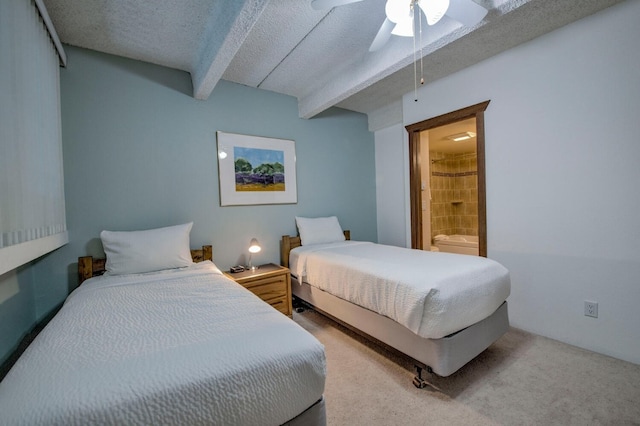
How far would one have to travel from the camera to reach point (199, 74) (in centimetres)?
234

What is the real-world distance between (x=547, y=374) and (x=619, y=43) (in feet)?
7.73

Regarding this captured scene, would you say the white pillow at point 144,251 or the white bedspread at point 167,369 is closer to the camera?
the white bedspread at point 167,369

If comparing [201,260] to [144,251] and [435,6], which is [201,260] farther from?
[435,6]

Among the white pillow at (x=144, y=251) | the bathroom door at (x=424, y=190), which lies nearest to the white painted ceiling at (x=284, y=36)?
the bathroom door at (x=424, y=190)

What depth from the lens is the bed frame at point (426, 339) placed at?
155 cm

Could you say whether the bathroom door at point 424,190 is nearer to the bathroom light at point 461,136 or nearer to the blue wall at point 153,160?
the bathroom light at point 461,136

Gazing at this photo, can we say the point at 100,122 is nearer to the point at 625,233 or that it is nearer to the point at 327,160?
the point at 327,160

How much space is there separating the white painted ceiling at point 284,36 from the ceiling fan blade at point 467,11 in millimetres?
143

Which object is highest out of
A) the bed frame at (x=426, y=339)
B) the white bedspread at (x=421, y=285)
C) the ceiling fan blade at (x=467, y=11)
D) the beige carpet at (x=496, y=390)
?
the ceiling fan blade at (x=467, y=11)

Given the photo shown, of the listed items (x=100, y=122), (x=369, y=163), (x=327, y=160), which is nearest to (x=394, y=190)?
(x=369, y=163)

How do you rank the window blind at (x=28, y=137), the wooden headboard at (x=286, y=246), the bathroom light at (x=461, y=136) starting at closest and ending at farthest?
the window blind at (x=28, y=137) < the wooden headboard at (x=286, y=246) < the bathroom light at (x=461, y=136)

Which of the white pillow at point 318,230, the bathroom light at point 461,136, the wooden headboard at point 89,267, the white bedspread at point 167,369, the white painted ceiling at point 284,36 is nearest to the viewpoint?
the white bedspread at point 167,369

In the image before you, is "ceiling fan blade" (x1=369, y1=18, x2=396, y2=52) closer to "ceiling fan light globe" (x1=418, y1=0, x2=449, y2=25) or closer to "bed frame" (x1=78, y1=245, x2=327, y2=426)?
"ceiling fan light globe" (x1=418, y1=0, x2=449, y2=25)

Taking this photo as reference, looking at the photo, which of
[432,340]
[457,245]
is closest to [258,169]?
[432,340]
